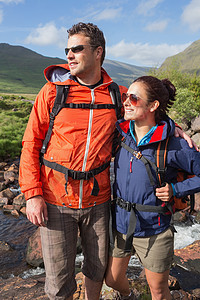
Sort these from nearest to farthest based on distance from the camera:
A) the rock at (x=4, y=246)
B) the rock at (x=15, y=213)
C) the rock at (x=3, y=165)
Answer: the rock at (x=4, y=246) → the rock at (x=15, y=213) → the rock at (x=3, y=165)

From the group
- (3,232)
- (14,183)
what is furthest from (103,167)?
(14,183)

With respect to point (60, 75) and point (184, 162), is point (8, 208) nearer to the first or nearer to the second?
point (60, 75)

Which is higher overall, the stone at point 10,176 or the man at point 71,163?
the man at point 71,163

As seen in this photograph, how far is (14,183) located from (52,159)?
14.2m

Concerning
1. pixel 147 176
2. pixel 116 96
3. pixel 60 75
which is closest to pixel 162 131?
pixel 147 176

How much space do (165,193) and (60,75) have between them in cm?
220

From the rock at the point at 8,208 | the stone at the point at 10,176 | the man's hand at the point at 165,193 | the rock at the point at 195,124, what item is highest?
the man's hand at the point at 165,193

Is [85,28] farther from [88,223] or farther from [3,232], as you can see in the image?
[3,232]

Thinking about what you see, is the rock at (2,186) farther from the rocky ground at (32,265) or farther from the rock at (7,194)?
the rock at (7,194)

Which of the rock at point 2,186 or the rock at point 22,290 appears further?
the rock at point 2,186

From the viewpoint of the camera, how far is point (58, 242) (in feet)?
10.8

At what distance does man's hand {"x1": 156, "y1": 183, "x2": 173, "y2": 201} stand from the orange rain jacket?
784 millimetres

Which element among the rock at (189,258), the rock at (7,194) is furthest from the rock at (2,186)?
the rock at (189,258)

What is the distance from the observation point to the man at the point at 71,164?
3162mm
